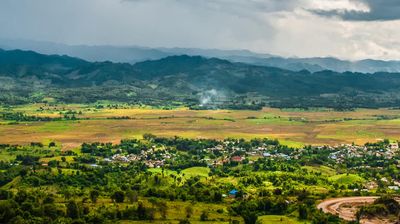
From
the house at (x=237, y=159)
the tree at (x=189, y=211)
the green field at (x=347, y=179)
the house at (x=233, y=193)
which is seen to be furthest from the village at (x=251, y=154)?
the tree at (x=189, y=211)

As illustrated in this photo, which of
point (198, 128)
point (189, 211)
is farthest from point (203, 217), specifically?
point (198, 128)

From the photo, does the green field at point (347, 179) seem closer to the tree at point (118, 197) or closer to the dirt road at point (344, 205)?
the dirt road at point (344, 205)

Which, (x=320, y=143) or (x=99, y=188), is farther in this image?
(x=320, y=143)

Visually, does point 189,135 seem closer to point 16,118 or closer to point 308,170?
point 308,170

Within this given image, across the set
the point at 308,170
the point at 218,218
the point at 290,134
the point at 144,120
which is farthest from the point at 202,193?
the point at 144,120

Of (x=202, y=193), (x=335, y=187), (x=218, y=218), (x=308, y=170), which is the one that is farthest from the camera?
(x=308, y=170)

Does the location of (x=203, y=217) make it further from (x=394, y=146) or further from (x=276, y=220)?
(x=394, y=146)

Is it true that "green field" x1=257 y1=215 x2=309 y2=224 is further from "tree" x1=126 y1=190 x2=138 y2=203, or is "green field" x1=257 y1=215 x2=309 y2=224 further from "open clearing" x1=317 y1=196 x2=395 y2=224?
"tree" x1=126 y1=190 x2=138 y2=203
